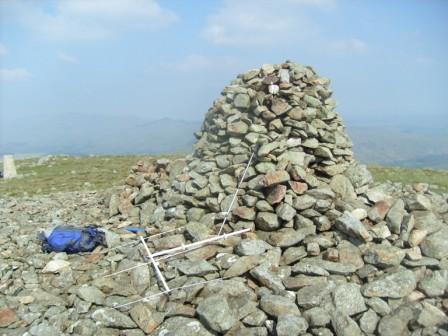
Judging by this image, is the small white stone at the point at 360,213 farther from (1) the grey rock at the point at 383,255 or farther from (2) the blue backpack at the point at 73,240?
(2) the blue backpack at the point at 73,240

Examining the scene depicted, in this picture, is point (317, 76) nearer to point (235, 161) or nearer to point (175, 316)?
point (235, 161)

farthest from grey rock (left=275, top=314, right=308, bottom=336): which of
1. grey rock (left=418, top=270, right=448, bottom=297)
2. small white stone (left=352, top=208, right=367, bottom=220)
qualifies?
small white stone (left=352, top=208, right=367, bottom=220)

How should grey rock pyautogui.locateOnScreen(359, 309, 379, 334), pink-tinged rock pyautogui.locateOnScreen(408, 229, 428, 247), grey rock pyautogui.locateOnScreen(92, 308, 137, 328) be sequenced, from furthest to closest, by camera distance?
pink-tinged rock pyautogui.locateOnScreen(408, 229, 428, 247) → grey rock pyautogui.locateOnScreen(92, 308, 137, 328) → grey rock pyautogui.locateOnScreen(359, 309, 379, 334)

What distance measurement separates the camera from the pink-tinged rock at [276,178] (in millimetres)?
10883

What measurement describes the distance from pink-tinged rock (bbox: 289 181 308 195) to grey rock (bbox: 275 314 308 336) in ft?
11.6

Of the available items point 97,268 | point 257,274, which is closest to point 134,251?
point 97,268

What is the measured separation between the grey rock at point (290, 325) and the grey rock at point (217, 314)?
2.93 ft

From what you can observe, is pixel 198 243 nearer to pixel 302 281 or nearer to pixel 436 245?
pixel 302 281

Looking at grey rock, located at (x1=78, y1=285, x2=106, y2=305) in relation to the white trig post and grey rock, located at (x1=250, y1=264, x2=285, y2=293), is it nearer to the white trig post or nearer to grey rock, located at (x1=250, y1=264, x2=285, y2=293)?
the white trig post

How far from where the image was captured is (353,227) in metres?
10.1

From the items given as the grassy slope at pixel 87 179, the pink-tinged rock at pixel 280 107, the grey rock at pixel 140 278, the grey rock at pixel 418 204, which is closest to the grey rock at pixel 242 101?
the pink-tinged rock at pixel 280 107

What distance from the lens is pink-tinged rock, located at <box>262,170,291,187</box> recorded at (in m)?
10.9

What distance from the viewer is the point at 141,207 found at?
13.9m

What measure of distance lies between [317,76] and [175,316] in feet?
28.8
